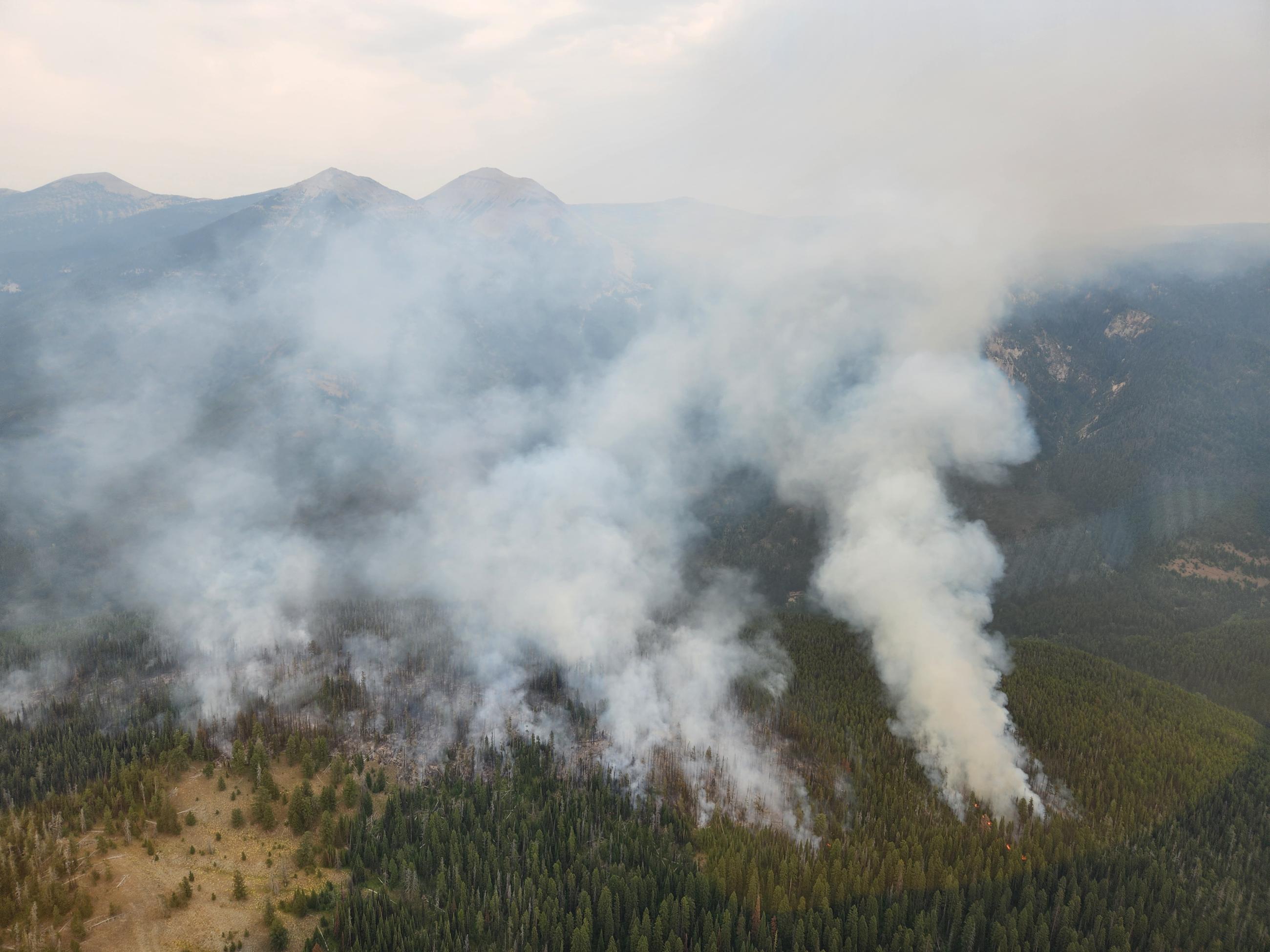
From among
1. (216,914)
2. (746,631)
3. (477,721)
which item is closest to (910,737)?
(746,631)

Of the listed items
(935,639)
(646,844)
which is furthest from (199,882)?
(935,639)

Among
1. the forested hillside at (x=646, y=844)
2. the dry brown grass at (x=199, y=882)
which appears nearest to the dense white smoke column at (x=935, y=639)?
the forested hillside at (x=646, y=844)

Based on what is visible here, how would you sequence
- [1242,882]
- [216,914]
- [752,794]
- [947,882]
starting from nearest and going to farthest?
[216,914], [947,882], [1242,882], [752,794]

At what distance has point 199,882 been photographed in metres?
78.3

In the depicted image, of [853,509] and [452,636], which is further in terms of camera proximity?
[853,509]

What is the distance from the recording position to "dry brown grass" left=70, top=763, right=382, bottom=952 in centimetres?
7094

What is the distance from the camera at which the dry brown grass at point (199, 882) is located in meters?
70.9

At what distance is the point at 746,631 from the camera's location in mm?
190750

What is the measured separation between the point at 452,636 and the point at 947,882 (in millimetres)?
111254

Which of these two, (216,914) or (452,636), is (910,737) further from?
(216,914)

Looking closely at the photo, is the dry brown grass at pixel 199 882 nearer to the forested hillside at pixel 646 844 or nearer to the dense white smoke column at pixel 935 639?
the forested hillside at pixel 646 844

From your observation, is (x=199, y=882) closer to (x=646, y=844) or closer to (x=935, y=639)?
(x=646, y=844)

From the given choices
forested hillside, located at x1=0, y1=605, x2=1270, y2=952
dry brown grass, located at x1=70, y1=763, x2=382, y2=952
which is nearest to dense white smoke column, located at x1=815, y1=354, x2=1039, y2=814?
forested hillside, located at x1=0, y1=605, x2=1270, y2=952

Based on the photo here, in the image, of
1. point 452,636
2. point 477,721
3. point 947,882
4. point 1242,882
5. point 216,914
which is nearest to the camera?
point 216,914
